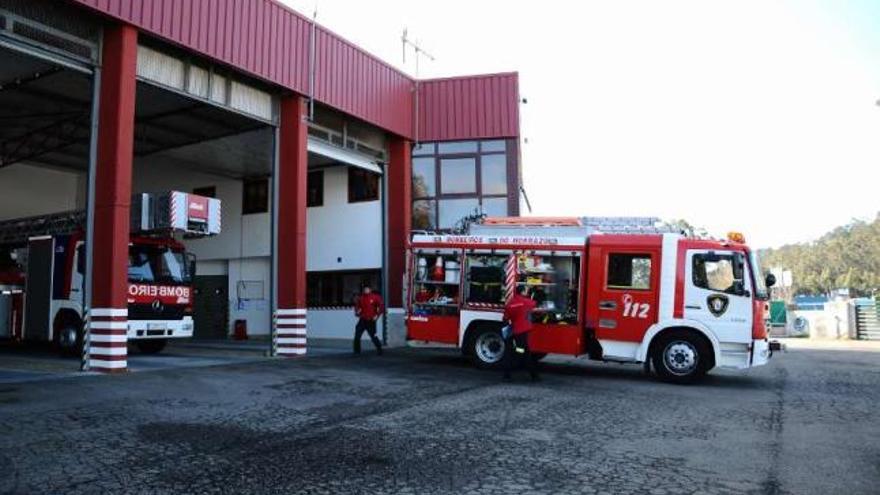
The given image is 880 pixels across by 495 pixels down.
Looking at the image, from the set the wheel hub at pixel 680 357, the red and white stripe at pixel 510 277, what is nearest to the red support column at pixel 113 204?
the red and white stripe at pixel 510 277

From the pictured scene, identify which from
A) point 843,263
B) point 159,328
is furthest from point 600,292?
point 843,263

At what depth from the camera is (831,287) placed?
81000 millimetres

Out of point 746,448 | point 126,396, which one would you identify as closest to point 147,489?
point 126,396

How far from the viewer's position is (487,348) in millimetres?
13422

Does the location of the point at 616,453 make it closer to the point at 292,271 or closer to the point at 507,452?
the point at 507,452

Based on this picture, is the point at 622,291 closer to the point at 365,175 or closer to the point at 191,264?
the point at 191,264

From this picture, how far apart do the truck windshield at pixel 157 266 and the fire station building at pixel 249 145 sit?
204 centimetres

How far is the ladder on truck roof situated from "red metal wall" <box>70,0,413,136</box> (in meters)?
4.93

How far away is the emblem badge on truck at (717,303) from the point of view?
37.9 ft

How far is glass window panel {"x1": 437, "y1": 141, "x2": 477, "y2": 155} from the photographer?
21.1m

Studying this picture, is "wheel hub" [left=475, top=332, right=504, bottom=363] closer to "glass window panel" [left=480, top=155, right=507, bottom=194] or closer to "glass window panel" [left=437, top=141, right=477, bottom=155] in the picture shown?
"glass window panel" [left=480, top=155, right=507, bottom=194]

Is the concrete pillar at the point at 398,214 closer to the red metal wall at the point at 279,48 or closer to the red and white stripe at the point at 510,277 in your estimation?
the red metal wall at the point at 279,48

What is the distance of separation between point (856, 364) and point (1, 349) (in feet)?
69.4

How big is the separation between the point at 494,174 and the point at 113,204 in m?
11.6
